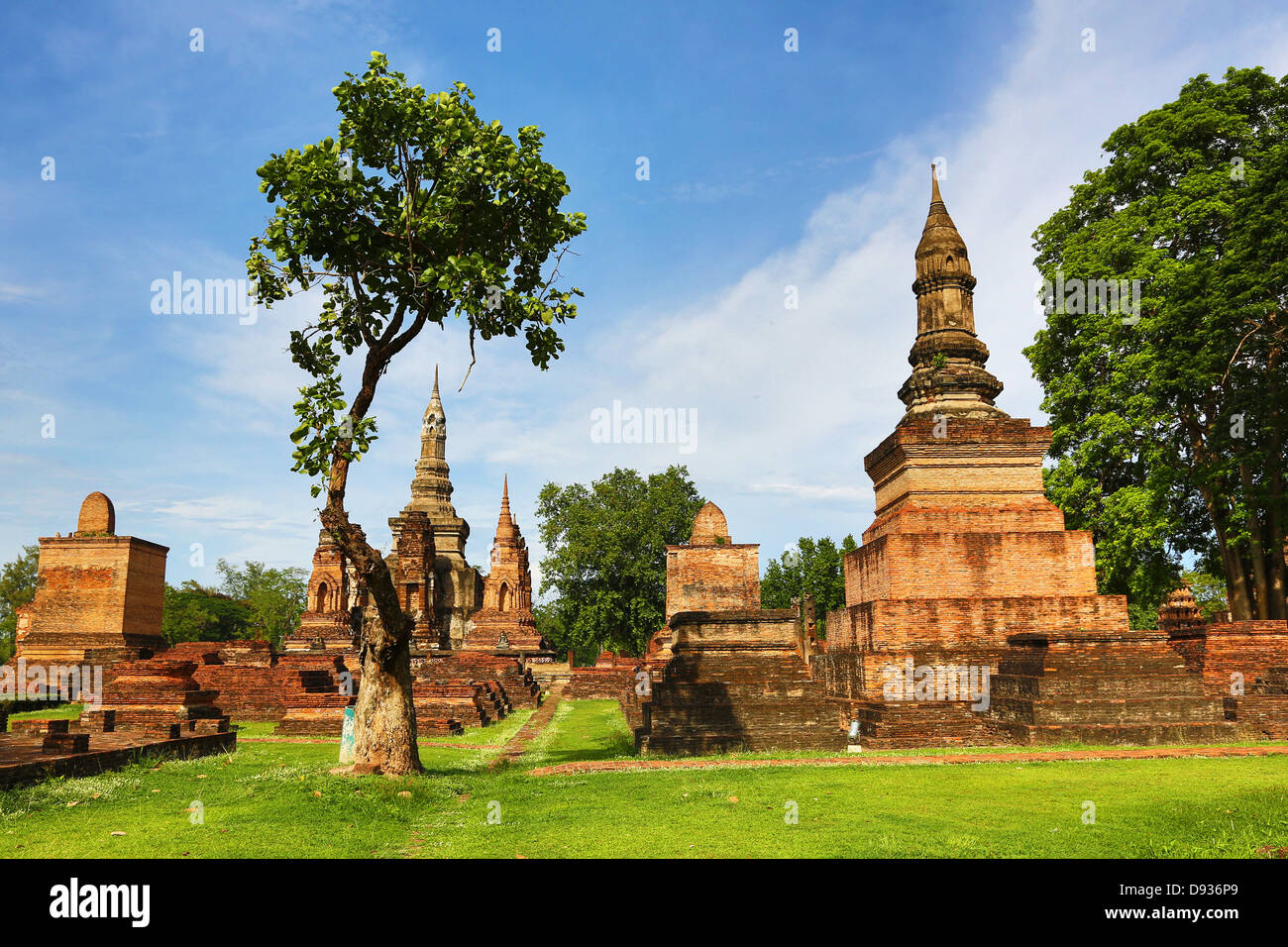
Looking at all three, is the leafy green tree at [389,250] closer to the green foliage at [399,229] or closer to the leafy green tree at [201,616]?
the green foliage at [399,229]

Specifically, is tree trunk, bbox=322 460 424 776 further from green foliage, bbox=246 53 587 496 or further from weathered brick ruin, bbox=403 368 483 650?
weathered brick ruin, bbox=403 368 483 650

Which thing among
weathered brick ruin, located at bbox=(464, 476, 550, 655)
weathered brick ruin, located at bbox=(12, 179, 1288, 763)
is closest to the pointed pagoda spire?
weathered brick ruin, located at bbox=(464, 476, 550, 655)

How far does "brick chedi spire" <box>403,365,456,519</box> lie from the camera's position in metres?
42.8

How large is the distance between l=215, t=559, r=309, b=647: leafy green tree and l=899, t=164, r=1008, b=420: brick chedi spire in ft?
188

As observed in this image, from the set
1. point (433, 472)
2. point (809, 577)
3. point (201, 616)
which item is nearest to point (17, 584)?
point (201, 616)

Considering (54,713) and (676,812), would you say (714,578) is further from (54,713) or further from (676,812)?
(54,713)

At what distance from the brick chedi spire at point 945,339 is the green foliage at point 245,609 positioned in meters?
54.5

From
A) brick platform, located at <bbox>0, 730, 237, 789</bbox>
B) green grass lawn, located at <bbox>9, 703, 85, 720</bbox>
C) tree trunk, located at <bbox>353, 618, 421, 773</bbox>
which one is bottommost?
green grass lawn, located at <bbox>9, 703, 85, 720</bbox>

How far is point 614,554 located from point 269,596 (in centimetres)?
3642

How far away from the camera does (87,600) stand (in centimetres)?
2838

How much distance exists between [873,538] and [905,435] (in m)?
2.15

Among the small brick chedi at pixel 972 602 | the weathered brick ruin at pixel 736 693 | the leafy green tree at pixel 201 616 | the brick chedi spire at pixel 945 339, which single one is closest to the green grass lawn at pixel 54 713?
the weathered brick ruin at pixel 736 693
